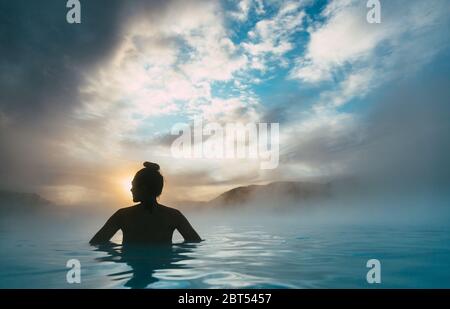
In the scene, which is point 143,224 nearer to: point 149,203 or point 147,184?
point 149,203

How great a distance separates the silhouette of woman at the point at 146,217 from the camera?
5676mm

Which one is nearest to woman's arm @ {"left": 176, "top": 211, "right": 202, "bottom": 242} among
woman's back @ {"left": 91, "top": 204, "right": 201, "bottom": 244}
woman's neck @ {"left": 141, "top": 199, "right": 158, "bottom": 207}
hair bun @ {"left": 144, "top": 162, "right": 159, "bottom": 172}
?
woman's back @ {"left": 91, "top": 204, "right": 201, "bottom": 244}

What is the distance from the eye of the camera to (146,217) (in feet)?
18.8

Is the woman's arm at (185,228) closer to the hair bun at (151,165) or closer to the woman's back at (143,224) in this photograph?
the woman's back at (143,224)

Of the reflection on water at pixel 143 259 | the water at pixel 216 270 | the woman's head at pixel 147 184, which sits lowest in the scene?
the water at pixel 216 270

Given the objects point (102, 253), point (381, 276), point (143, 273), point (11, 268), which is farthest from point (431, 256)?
point (11, 268)

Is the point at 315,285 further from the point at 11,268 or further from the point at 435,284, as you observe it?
the point at 11,268

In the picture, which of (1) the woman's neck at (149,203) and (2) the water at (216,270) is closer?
(2) the water at (216,270)

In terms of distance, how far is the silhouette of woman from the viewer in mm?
5676

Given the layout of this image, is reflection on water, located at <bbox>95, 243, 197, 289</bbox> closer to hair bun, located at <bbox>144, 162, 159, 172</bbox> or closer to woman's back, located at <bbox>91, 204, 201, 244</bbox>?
woman's back, located at <bbox>91, 204, 201, 244</bbox>

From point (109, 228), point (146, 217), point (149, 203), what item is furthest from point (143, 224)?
point (109, 228)

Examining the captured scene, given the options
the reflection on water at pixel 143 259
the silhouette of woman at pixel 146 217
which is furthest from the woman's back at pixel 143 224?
the reflection on water at pixel 143 259
